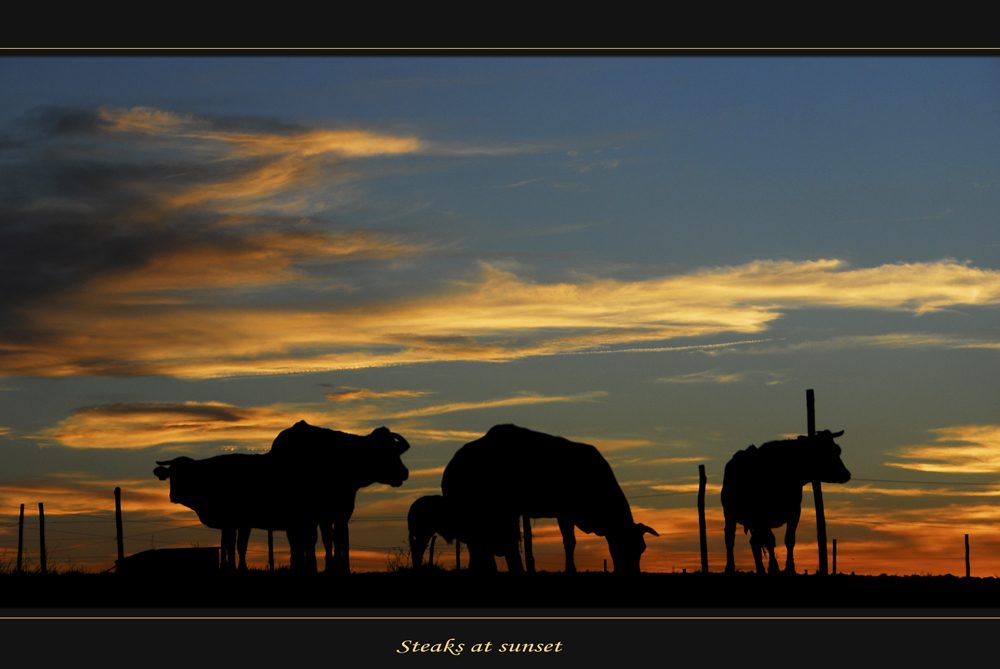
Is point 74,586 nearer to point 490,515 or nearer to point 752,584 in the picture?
point 490,515

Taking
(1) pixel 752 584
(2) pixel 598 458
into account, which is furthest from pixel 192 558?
(1) pixel 752 584

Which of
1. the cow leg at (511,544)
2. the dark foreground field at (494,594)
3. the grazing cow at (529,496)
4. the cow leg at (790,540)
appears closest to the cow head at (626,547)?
the grazing cow at (529,496)

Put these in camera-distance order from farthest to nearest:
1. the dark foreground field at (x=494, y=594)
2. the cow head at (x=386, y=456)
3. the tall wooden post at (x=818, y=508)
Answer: the tall wooden post at (x=818, y=508) < the cow head at (x=386, y=456) < the dark foreground field at (x=494, y=594)

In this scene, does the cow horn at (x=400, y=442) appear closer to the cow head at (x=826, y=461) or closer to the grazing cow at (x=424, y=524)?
the grazing cow at (x=424, y=524)

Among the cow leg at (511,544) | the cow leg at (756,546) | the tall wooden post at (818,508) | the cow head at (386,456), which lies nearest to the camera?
the cow leg at (511,544)

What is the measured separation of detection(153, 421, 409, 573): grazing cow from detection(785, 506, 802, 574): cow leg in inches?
361

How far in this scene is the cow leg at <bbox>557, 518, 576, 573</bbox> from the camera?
21505 millimetres

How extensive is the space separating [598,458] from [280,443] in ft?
24.0

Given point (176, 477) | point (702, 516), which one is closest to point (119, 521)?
point (176, 477)

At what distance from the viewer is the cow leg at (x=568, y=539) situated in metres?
21.5

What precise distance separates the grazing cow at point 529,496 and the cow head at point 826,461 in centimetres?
751

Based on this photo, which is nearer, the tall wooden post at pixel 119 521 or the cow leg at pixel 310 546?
the cow leg at pixel 310 546

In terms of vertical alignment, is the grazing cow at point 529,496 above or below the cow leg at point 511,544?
above
